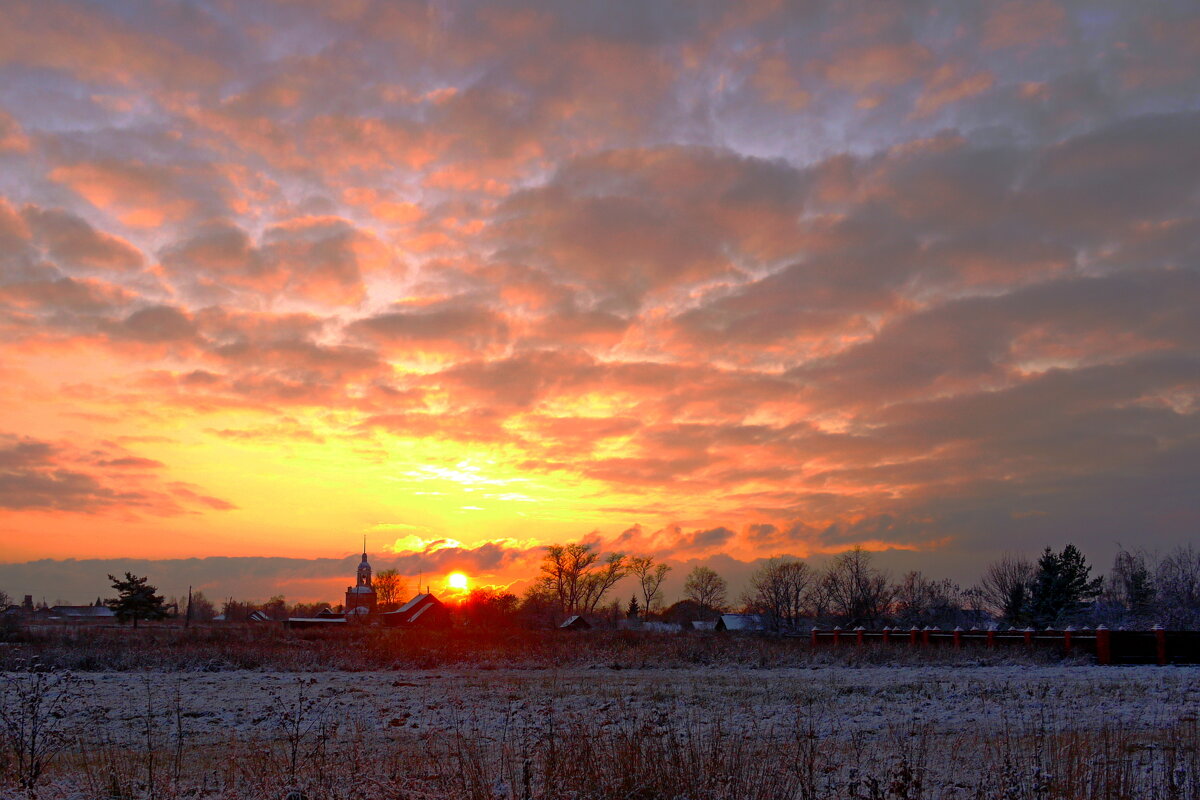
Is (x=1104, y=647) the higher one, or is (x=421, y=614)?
(x=1104, y=647)

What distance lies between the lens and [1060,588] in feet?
278

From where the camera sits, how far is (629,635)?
60.1m

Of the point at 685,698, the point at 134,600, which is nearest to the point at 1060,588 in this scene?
the point at 685,698

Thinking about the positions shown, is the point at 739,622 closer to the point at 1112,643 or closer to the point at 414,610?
the point at 414,610

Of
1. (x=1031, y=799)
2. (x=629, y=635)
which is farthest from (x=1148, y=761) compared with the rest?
(x=629, y=635)

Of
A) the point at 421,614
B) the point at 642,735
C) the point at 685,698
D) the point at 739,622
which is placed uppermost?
the point at 642,735

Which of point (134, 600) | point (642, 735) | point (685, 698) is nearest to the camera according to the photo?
point (642, 735)

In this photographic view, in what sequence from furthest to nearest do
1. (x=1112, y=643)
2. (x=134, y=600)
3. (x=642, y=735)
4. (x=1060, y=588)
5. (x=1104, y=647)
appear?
(x=134, y=600) < (x=1060, y=588) < (x=1112, y=643) < (x=1104, y=647) < (x=642, y=735)

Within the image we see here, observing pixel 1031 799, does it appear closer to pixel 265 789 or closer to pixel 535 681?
pixel 265 789

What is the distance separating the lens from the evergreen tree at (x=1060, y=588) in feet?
276

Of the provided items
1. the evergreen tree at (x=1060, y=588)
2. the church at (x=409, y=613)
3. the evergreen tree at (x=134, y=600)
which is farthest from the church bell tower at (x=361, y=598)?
the evergreen tree at (x=1060, y=588)

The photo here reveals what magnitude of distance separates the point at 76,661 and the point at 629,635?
33985mm

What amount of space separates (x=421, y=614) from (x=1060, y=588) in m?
82.3

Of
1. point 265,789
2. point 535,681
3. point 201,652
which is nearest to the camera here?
point 265,789
